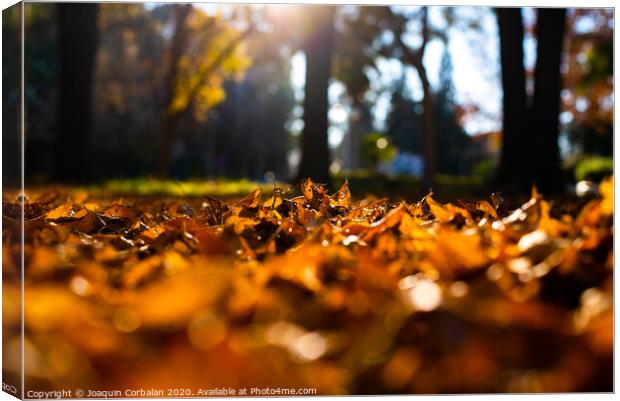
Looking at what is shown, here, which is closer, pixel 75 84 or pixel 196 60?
pixel 75 84

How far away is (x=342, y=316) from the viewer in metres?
0.77

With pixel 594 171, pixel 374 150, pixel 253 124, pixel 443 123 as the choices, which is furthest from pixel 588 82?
pixel 253 124

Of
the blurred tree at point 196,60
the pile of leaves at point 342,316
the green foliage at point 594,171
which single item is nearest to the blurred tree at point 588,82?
the green foliage at point 594,171

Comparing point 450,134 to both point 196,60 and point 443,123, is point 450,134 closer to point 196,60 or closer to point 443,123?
point 443,123

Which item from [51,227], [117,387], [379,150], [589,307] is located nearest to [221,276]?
[117,387]

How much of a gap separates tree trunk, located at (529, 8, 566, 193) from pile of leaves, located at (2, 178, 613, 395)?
190 inches

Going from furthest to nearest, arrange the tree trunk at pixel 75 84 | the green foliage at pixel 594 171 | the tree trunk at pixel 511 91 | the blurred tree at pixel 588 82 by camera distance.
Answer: the blurred tree at pixel 588 82
the green foliage at pixel 594 171
the tree trunk at pixel 75 84
the tree trunk at pixel 511 91

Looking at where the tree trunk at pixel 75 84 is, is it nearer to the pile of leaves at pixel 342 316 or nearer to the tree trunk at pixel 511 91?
the tree trunk at pixel 511 91

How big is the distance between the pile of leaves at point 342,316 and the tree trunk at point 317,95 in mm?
4713

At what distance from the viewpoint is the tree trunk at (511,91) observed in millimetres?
6641

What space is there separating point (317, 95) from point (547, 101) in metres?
2.02

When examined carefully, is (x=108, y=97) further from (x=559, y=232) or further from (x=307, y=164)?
(x=559, y=232)

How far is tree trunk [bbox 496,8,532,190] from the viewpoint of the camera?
6641 mm

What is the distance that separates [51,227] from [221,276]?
0.84 m
